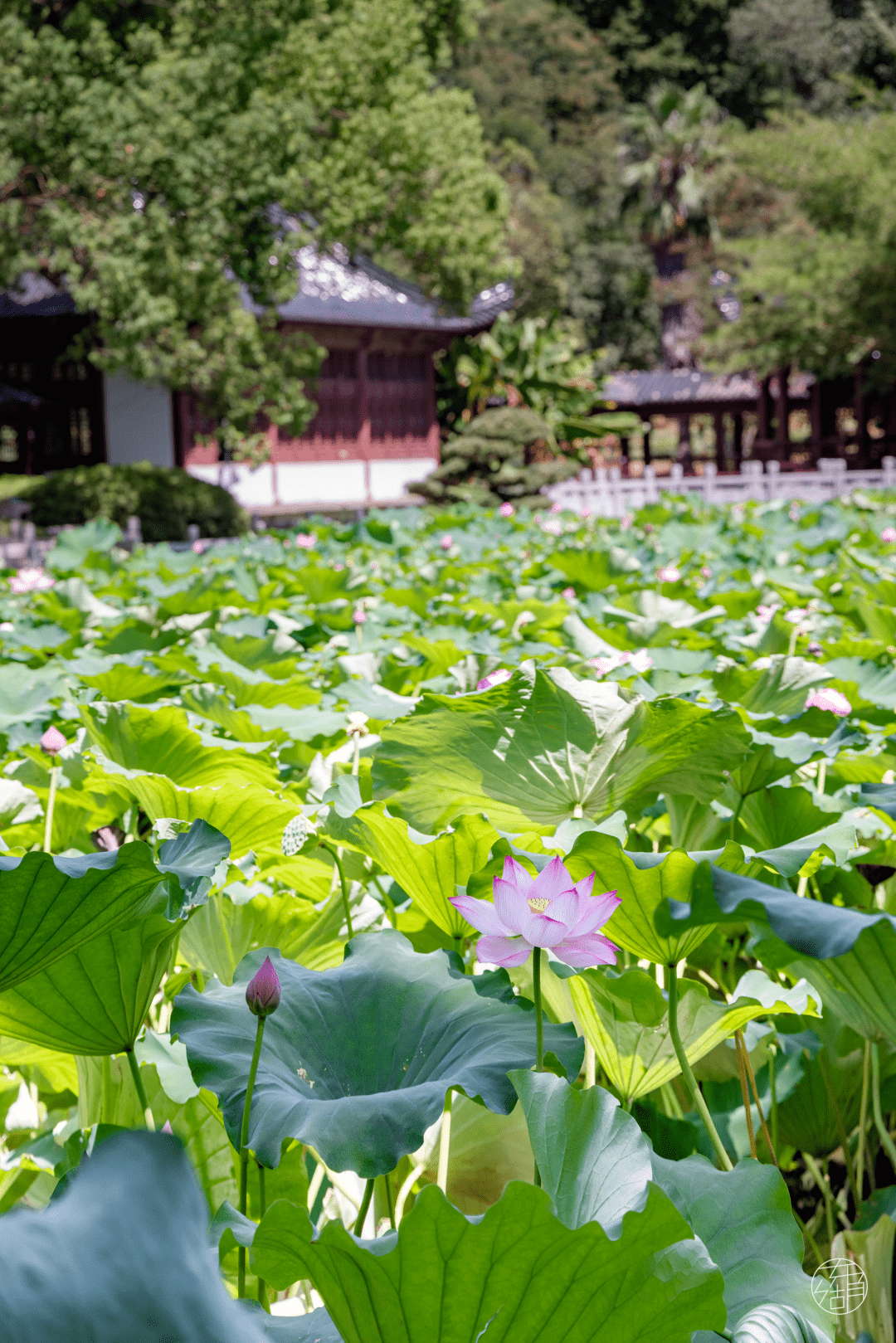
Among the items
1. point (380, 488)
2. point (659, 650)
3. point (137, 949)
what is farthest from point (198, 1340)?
point (380, 488)

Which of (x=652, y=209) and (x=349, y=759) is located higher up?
(x=652, y=209)

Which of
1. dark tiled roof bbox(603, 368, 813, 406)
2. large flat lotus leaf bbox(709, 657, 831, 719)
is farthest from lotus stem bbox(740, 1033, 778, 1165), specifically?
dark tiled roof bbox(603, 368, 813, 406)

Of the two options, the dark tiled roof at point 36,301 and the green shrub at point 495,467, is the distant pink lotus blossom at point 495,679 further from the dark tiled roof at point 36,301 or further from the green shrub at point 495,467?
the green shrub at point 495,467

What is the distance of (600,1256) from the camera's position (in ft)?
1.72

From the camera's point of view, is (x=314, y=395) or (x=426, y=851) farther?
(x=314, y=395)

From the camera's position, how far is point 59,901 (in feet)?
2.35

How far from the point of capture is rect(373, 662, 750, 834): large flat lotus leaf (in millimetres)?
1136

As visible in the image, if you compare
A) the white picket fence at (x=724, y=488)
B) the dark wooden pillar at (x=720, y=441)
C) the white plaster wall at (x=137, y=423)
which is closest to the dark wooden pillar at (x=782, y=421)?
the dark wooden pillar at (x=720, y=441)

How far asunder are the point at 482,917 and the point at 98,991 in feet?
0.82

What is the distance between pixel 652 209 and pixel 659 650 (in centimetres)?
3396

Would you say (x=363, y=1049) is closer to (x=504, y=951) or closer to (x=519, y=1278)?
(x=504, y=951)

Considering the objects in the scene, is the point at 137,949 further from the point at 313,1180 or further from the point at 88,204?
the point at 88,204

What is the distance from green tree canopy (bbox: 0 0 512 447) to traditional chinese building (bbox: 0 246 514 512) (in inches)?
43.0

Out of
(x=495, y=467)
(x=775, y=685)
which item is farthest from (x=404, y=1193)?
(x=495, y=467)
